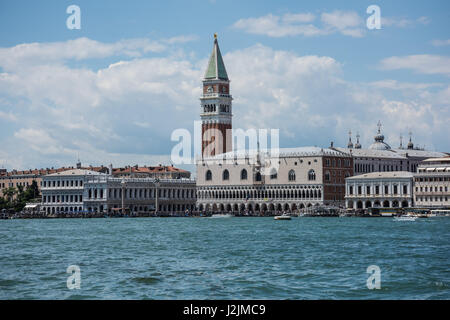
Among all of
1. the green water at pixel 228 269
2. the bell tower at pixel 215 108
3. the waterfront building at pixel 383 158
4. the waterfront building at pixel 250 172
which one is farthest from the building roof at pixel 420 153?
the green water at pixel 228 269

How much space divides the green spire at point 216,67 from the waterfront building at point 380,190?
106 feet

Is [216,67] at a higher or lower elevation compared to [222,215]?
higher

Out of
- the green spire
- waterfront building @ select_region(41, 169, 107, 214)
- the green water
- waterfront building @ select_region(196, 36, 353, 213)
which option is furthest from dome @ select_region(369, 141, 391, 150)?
the green water

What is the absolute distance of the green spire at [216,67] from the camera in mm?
128875

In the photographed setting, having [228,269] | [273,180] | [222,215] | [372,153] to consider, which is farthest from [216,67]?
[228,269]

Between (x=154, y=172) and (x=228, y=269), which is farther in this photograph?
(x=154, y=172)

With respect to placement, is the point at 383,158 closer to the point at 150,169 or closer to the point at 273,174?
the point at 273,174

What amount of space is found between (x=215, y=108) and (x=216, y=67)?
6.72 meters

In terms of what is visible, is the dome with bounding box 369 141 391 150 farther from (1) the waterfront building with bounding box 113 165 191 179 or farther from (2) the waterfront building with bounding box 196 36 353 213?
(1) the waterfront building with bounding box 113 165 191 179

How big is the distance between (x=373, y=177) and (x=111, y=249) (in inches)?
2759

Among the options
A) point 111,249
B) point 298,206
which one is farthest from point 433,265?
point 298,206

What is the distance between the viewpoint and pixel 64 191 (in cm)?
12388

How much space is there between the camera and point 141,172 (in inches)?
5472
